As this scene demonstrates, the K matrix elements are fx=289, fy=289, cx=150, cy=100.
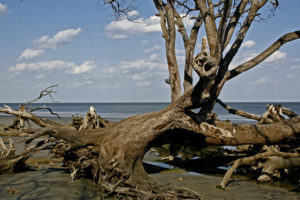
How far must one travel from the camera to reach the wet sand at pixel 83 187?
5.14m

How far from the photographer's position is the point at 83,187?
18.9 ft

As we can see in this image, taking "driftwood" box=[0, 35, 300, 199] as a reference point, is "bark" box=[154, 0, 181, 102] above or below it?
above

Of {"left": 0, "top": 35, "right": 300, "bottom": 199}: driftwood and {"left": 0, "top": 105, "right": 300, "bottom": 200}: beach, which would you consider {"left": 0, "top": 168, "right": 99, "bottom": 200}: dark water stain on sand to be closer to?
{"left": 0, "top": 105, "right": 300, "bottom": 200}: beach

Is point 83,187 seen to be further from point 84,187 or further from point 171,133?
point 171,133

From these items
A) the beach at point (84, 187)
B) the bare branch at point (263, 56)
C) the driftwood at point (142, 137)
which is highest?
the bare branch at point (263, 56)

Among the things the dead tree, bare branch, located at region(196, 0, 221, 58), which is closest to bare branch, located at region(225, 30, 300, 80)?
the dead tree

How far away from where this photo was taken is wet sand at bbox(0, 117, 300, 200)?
514 cm

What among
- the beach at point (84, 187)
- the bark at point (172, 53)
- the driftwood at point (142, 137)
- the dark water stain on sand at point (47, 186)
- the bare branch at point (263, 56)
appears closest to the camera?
the dark water stain on sand at point (47, 186)

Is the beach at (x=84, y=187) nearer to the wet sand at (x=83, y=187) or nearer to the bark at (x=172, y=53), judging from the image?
the wet sand at (x=83, y=187)

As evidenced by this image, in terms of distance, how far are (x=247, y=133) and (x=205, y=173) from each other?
1.87 m

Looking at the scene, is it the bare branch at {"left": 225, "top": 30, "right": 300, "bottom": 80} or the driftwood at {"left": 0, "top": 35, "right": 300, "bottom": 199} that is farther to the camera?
the bare branch at {"left": 225, "top": 30, "right": 300, "bottom": 80}

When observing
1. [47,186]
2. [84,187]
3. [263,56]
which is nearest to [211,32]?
[263,56]

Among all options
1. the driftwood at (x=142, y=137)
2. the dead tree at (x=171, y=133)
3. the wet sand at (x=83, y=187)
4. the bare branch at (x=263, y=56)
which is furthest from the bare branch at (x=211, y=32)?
the wet sand at (x=83, y=187)

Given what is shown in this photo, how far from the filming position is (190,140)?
608 centimetres
